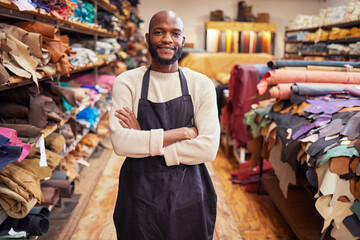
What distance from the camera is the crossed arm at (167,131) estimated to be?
1580 mm

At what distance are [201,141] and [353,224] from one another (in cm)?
95

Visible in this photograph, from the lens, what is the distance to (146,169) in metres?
1.65

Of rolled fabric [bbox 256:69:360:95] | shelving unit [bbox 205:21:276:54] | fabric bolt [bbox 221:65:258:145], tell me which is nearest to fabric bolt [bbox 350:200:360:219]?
rolled fabric [bbox 256:69:360:95]

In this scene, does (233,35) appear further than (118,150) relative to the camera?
Yes

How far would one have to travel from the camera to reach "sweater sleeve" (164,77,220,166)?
5.17ft

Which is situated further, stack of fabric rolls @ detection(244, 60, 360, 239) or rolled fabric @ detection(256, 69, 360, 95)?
rolled fabric @ detection(256, 69, 360, 95)

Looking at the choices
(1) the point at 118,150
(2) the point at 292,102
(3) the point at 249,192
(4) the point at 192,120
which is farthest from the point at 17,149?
(3) the point at 249,192

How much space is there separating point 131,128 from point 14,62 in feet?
2.98

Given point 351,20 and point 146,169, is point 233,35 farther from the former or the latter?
point 146,169

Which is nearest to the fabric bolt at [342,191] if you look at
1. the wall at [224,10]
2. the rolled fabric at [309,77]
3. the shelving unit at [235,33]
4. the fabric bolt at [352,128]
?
the fabric bolt at [352,128]

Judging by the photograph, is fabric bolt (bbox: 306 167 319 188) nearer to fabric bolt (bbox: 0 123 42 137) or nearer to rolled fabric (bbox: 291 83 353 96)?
rolled fabric (bbox: 291 83 353 96)

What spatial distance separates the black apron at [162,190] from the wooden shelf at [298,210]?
4.13 ft

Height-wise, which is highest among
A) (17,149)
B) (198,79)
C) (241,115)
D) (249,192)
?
(198,79)

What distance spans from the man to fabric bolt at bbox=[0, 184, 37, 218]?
2.19ft
